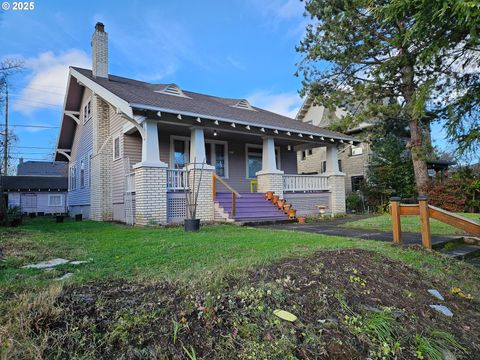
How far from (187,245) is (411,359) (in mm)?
3514

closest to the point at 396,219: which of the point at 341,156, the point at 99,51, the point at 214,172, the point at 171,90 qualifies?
the point at 214,172

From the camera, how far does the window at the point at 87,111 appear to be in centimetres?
1375

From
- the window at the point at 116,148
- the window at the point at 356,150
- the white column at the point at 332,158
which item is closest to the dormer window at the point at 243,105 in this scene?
the white column at the point at 332,158

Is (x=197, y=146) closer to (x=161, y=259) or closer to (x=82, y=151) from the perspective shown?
(x=161, y=259)

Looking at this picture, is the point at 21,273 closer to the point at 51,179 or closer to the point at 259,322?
the point at 259,322

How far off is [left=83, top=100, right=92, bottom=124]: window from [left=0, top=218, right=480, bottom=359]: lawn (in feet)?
37.7

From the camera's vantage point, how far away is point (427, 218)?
5055 mm

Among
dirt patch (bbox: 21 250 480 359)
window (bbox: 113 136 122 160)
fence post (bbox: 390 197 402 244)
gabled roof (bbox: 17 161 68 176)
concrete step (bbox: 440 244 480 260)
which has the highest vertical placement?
gabled roof (bbox: 17 161 68 176)

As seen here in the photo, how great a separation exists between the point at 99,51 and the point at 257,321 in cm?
1364

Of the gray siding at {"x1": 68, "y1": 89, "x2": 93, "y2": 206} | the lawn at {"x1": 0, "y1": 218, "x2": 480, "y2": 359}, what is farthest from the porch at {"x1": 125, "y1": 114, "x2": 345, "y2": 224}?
the lawn at {"x1": 0, "y1": 218, "x2": 480, "y2": 359}

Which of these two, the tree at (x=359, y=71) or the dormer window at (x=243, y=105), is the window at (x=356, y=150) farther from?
the dormer window at (x=243, y=105)

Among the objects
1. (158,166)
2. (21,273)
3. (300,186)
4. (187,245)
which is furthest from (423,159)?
(21,273)

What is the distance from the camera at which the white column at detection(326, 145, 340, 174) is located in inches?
525

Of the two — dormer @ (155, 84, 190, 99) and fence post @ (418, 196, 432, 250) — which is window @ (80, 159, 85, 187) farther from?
Result: fence post @ (418, 196, 432, 250)
